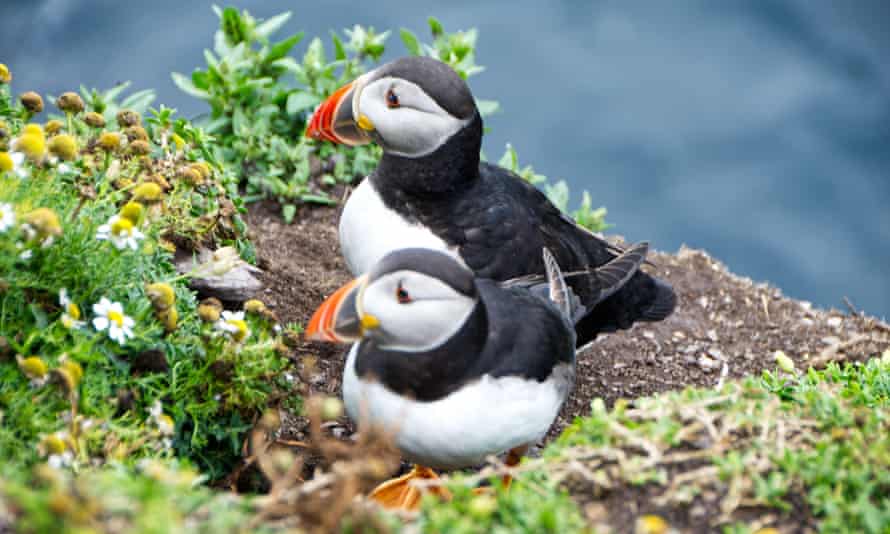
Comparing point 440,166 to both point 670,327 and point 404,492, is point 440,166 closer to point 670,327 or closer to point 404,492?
point 404,492

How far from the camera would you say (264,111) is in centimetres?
655

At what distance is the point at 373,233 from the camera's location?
418 centimetres

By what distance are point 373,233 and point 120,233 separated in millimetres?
1322

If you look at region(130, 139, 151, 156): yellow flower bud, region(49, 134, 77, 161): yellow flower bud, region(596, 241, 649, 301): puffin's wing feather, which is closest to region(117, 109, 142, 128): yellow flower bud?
region(130, 139, 151, 156): yellow flower bud

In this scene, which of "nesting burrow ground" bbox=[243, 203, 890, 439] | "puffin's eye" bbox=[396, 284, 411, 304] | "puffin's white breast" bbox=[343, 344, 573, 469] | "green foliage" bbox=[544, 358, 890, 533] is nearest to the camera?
"green foliage" bbox=[544, 358, 890, 533]

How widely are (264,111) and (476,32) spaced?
170 centimetres

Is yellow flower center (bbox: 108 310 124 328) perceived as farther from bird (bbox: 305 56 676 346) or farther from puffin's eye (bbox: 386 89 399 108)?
puffin's eye (bbox: 386 89 399 108)

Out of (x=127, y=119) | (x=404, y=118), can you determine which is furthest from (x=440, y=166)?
(x=127, y=119)

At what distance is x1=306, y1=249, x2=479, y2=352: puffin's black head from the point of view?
10.1 ft

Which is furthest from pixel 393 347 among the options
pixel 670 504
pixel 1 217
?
pixel 1 217

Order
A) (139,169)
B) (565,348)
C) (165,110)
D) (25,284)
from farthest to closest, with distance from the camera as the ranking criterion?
(165,110) < (139,169) < (565,348) < (25,284)

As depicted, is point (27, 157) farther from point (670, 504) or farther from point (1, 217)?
point (670, 504)

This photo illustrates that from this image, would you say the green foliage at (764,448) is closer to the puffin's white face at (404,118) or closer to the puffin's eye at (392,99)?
the puffin's white face at (404,118)

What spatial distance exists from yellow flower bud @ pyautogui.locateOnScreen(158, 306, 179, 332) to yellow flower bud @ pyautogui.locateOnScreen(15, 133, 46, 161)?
0.64 metres
